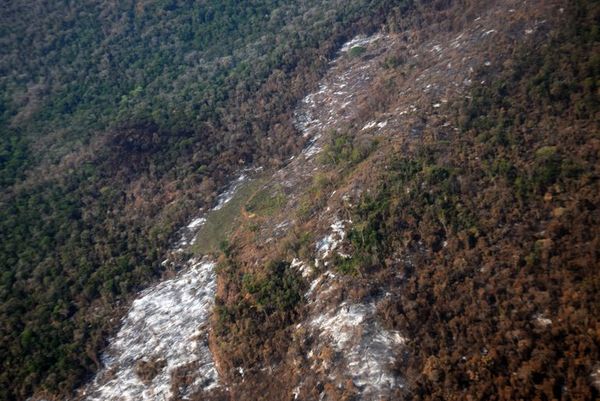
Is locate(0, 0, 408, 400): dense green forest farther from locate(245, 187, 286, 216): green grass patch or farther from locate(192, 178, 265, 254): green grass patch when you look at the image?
locate(245, 187, 286, 216): green grass patch

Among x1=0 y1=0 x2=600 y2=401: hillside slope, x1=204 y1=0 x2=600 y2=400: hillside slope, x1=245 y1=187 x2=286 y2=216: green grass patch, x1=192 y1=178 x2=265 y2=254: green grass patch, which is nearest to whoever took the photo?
x1=204 y1=0 x2=600 y2=400: hillside slope

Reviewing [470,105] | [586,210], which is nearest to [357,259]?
[586,210]

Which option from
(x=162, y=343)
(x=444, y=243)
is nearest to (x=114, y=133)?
(x=162, y=343)

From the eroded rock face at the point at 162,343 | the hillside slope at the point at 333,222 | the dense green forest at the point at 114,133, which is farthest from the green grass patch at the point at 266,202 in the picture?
the eroded rock face at the point at 162,343

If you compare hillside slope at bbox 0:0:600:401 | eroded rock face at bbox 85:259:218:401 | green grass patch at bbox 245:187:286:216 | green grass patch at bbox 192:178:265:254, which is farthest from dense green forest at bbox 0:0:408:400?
green grass patch at bbox 245:187:286:216

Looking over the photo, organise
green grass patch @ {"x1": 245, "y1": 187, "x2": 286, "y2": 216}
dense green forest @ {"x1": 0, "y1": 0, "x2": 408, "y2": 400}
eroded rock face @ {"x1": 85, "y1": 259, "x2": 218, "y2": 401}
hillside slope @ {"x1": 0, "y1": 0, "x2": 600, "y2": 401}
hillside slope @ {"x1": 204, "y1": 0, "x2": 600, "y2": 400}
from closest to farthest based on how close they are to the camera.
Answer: hillside slope @ {"x1": 204, "y1": 0, "x2": 600, "y2": 400} → hillside slope @ {"x1": 0, "y1": 0, "x2": 600, "y2": 401} → eroded rock face @ {"x1": 85, "y1": 259, "x2": 218, "y2": 401} → dense green forest @ {"x1": 0, "y1": 0, "x2": 408, "y2": 400} → green grass patch @ {"x1": 245, "y1": 187, "x2": 286, "y2": 216}

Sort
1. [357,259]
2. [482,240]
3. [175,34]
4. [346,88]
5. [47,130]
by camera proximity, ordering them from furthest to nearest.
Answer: [175,34] < [47,130] < [346,88] < [357,259] < [482,240]

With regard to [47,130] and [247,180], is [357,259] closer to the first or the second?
[247,180]

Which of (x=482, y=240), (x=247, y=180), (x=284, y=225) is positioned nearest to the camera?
(x=482, y=240)
